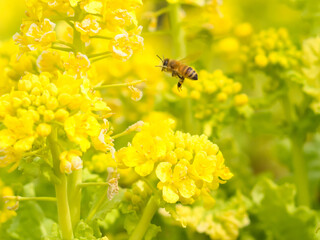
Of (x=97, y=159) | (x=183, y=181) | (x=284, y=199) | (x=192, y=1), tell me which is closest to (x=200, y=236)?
(x=284, y=199)

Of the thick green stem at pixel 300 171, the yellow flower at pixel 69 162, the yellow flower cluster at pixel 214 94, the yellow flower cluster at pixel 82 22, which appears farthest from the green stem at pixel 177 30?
the yellow flower at pixel 69 162

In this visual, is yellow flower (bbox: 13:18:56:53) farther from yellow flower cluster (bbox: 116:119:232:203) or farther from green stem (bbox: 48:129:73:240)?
yellow flower cluster (bbox: 116:119:232:203)

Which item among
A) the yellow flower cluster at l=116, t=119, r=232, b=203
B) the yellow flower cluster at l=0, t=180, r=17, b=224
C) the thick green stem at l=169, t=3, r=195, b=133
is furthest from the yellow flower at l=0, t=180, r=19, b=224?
the thick green stem at l=169, t=3, r=195, b=133

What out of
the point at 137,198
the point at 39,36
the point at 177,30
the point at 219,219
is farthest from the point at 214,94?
the point at 39,36

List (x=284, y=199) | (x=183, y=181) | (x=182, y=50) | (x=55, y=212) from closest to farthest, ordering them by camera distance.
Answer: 1. (x=183, y=181)
2. (x=55, y=212)
3. (x=284, y=199)
4. (x=182, y=50)

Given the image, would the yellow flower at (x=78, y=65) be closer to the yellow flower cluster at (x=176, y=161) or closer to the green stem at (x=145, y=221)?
the yellow flower cluster at (x=176, y=161)

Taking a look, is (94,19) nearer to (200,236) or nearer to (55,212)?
(55,212)

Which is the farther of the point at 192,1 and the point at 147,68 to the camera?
the point at 147,68
